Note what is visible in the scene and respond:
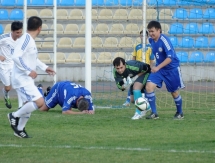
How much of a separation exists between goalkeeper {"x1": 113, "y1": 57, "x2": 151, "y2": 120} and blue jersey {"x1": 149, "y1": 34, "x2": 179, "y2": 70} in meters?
0.44

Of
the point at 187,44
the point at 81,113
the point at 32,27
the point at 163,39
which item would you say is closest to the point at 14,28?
the point at 81,113

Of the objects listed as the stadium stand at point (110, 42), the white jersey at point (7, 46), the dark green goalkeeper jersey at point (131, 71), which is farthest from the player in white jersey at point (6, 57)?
the stadium stand at point (110, 42)

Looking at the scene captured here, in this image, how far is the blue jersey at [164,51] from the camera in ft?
42.9

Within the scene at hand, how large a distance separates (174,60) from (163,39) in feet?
1.72

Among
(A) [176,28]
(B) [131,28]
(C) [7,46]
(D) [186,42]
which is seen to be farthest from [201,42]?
(C) [7,46]

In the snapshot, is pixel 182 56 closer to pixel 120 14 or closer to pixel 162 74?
pixel 120 14

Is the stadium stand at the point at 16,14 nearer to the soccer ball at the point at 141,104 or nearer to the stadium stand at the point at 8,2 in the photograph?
the stadium stand at the point at 8,2

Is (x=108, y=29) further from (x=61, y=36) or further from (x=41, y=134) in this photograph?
(x=41, y=134)

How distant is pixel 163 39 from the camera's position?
13.2m

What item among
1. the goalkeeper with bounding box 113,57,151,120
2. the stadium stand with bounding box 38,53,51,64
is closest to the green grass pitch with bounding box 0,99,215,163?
the goalkeeper with bounding box 113,57,151,120

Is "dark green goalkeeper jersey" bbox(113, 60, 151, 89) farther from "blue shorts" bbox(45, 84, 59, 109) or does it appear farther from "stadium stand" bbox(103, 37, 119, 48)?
"stadium stand" bbox(103, 37, 119, 48)

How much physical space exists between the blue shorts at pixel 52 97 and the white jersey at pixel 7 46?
188 cm

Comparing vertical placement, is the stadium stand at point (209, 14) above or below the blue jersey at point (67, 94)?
above

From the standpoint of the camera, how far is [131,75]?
13570 millimetres
